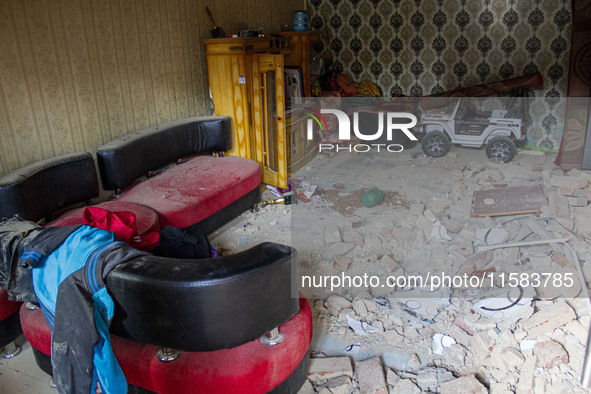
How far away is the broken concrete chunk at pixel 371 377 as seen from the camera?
7.66ft

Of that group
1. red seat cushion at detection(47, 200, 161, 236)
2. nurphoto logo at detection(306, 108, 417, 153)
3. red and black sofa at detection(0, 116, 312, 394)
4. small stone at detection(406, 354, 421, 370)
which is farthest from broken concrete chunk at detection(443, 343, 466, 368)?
nurphoto logo at detection(306, 108, 417, 153)

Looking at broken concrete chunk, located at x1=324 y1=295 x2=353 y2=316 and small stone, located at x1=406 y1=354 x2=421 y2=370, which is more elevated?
broken concrete chunk, located at x1=324 y1=295 x2=353 y2=316

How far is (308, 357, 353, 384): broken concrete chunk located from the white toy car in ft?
14.8

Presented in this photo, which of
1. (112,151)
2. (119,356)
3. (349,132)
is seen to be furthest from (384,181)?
(119,356)

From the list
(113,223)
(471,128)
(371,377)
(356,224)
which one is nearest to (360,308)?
(371,377)

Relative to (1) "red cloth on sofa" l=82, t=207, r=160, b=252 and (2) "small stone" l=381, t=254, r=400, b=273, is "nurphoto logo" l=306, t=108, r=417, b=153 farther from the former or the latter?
(1) "red cloth on sofa" l=82, t=207, r=160, b=252

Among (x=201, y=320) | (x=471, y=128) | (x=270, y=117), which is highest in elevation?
(x=270, y=117)

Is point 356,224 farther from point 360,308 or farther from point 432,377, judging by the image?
point 432,377

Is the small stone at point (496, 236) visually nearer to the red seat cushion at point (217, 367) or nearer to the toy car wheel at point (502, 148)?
the red seat cushion at point (217, 367)

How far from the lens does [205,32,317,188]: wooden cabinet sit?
15.2 feet

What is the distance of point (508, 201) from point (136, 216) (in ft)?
11.2

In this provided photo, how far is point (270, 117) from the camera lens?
16.7ft

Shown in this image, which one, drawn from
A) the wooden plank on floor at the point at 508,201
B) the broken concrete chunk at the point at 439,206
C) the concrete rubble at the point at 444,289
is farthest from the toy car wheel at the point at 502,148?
the broken concrete chunk at the point at 439,206

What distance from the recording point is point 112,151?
141 inches
